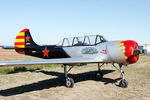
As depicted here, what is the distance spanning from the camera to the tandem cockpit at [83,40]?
30.2 ft

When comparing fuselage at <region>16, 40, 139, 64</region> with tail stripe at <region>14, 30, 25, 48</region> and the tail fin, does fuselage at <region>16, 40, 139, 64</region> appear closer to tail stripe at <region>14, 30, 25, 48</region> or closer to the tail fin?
the tail fin

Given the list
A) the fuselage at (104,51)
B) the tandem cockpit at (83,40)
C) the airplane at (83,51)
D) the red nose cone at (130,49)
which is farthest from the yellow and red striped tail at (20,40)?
the red nose cone at (130,49)

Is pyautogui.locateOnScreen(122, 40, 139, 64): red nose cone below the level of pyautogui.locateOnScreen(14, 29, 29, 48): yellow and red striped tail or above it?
below

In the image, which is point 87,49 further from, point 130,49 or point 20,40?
point 20,40

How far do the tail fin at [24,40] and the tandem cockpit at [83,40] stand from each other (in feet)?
11.0

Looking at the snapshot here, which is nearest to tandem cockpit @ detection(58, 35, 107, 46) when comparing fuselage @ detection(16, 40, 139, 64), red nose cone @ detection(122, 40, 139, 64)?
fuselage @ detection(16, 40, 139, 64)

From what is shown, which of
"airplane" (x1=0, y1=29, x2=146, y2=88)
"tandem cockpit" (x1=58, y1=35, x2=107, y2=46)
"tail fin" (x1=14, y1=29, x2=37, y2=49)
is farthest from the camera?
"tail fin" (x1=14, y1=29, x2=37, y2=49)

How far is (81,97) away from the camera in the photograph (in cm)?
662

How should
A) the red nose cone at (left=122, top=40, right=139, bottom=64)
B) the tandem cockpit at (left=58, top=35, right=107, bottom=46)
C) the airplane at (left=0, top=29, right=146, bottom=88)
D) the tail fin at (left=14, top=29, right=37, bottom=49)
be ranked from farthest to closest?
1. the tail fin at (left=14, top=29, right=37, bottom=49)
2. the tandem cockpit at (left=58, top=35, right=107, bottom=46)
3. the airplane at (left=0, top=29, right=146, bottom=88)
4. the red nose cone at (left=122, top=40, right=139, bottom=64)

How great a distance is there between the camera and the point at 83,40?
9727 millimetres

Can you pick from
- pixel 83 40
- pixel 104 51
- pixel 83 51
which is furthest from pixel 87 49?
pixel 104 51

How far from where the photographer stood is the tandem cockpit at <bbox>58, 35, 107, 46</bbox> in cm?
921

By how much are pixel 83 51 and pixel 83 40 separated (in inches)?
33.1

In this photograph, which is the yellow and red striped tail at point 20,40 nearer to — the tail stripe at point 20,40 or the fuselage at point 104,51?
the tail stripe at point 20,40
